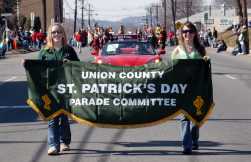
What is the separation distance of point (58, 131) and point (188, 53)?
202 centimetres

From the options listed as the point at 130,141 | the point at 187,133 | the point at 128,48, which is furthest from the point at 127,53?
the point at 187,133

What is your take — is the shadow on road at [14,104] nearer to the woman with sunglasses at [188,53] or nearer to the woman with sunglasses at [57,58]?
the woman with sunglasses at [57,58]

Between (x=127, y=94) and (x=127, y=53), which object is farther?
(x=127, y=53)

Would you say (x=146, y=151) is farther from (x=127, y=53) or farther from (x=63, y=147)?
(x=127, y=53)

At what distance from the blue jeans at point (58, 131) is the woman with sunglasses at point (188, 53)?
1.57m

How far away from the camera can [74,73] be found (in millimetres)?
9242

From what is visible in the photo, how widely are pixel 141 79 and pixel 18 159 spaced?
192 centimetres

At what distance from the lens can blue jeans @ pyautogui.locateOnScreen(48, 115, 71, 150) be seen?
29.9ft

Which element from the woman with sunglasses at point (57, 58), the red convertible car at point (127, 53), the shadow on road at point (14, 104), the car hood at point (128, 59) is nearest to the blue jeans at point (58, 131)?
the woman with sunglasses at point (57, 58)

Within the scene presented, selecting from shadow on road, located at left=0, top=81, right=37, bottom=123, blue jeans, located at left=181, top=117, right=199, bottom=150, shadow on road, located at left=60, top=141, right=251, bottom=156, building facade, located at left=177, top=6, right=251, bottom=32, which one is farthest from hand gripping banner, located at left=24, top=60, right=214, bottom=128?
building facade, located at left=177, top=6, right=251, bottom=32

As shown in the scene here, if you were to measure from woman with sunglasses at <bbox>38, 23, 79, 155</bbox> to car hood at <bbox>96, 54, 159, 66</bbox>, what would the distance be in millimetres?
8343

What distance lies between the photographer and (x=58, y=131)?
920 cm

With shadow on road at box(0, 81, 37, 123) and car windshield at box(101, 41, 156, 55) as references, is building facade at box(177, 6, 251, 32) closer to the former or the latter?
car windshield at box(101, 41, 156, 55)

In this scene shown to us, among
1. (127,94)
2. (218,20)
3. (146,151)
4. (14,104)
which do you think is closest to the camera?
(127,94)
